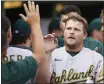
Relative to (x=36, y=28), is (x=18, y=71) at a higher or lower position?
Answer: lower

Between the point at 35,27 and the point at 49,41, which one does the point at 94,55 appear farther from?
the point at 35,27

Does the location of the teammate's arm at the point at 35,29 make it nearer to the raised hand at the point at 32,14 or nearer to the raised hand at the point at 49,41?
the raised hand at the point at 32,14

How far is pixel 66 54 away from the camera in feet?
15.1

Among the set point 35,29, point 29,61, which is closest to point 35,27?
point 35,29

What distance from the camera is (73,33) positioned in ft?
15.3

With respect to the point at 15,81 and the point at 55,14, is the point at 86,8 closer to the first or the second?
the point at 55,14

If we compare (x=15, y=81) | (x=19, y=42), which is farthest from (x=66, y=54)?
(x=15, y=81)

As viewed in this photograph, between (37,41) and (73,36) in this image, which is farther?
(73,36)

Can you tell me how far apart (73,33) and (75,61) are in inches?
12.3

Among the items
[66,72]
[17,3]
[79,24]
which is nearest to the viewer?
[66,72]

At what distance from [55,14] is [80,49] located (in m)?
5.26

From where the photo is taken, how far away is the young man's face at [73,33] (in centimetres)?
462

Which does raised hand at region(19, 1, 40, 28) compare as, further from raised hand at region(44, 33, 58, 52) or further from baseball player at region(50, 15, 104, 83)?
baseball player at region(50, 15, 104, 83)

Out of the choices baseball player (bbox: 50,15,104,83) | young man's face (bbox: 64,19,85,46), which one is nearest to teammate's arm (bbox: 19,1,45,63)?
baseball player (bbox: 50,15,104,83)
